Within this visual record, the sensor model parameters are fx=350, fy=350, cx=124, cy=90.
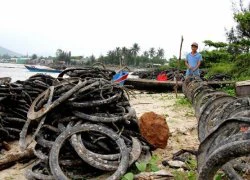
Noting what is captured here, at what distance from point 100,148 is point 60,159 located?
519 millimetres

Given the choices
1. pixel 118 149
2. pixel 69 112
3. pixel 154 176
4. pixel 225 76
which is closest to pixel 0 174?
pixel 69 112

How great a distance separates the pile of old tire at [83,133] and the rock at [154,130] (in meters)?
0.12

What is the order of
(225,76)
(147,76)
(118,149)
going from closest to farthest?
(118,149) → (225,76) → (147,76)

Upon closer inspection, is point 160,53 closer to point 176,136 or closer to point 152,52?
point 152,52

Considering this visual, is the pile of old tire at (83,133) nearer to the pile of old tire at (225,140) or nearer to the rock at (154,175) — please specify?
the rock at (154,175)

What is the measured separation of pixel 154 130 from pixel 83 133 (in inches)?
46.6

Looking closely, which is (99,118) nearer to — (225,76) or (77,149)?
(77,149)

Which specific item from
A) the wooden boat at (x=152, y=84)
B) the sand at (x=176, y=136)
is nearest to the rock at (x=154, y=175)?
the sand at (x=176, y=136)

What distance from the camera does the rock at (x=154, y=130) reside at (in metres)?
5.19

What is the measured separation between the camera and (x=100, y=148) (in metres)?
4.48

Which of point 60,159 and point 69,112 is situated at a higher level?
point 69,112

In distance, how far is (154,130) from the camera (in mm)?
5215

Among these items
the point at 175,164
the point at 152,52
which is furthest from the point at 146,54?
the point at 175,164

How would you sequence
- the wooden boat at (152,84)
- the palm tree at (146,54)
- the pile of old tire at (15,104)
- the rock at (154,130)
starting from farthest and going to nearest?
the palm tree at (146,54) < the wooden boat at (152,84) < the pile of old tire at (15,104) < the rock at (154,130)
